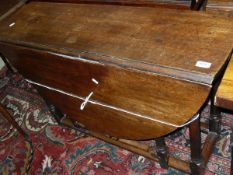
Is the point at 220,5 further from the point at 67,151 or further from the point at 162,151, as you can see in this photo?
the point at 67,151

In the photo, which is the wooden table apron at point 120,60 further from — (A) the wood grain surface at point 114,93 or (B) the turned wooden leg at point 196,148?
(B) the turned wooden leg at point 196,148

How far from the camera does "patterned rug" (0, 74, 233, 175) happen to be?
5.57ft

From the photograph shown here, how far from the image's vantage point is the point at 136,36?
3.80 feet

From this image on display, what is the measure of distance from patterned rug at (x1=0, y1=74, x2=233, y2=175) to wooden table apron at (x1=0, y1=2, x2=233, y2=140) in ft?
1.19

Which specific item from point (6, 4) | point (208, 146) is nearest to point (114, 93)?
point (208, 146)

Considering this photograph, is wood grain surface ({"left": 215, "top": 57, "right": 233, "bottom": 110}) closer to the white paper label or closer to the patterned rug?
the white paper label

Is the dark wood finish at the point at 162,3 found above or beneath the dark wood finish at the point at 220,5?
beneath

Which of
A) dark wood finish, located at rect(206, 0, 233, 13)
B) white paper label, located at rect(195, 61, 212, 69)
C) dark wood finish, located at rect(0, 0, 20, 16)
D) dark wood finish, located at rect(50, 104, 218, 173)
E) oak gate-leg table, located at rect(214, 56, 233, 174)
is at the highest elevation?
oak gate-leg table, located at rect(214, 56, 233, 174)

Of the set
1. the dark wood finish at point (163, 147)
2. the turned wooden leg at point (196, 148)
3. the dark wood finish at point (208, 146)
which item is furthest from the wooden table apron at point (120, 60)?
the dark wood finish at point (208, 146)

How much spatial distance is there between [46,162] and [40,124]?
37 centimetres

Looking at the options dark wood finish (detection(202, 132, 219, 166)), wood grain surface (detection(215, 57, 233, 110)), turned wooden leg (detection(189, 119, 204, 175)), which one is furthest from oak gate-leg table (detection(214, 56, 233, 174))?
dark wood finish (detection(202, 132, 219, 166))

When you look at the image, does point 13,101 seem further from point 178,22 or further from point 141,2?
point 178,22

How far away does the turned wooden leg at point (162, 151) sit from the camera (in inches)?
58.0

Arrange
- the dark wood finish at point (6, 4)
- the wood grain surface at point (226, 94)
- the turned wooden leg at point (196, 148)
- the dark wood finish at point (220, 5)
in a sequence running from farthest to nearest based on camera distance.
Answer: the dark wood finish at point (6, 4) → the turned wooden leg at point (196, 148) → the dark wood finish at point (220, 5) → the wood grain surface at point (226, 94)
